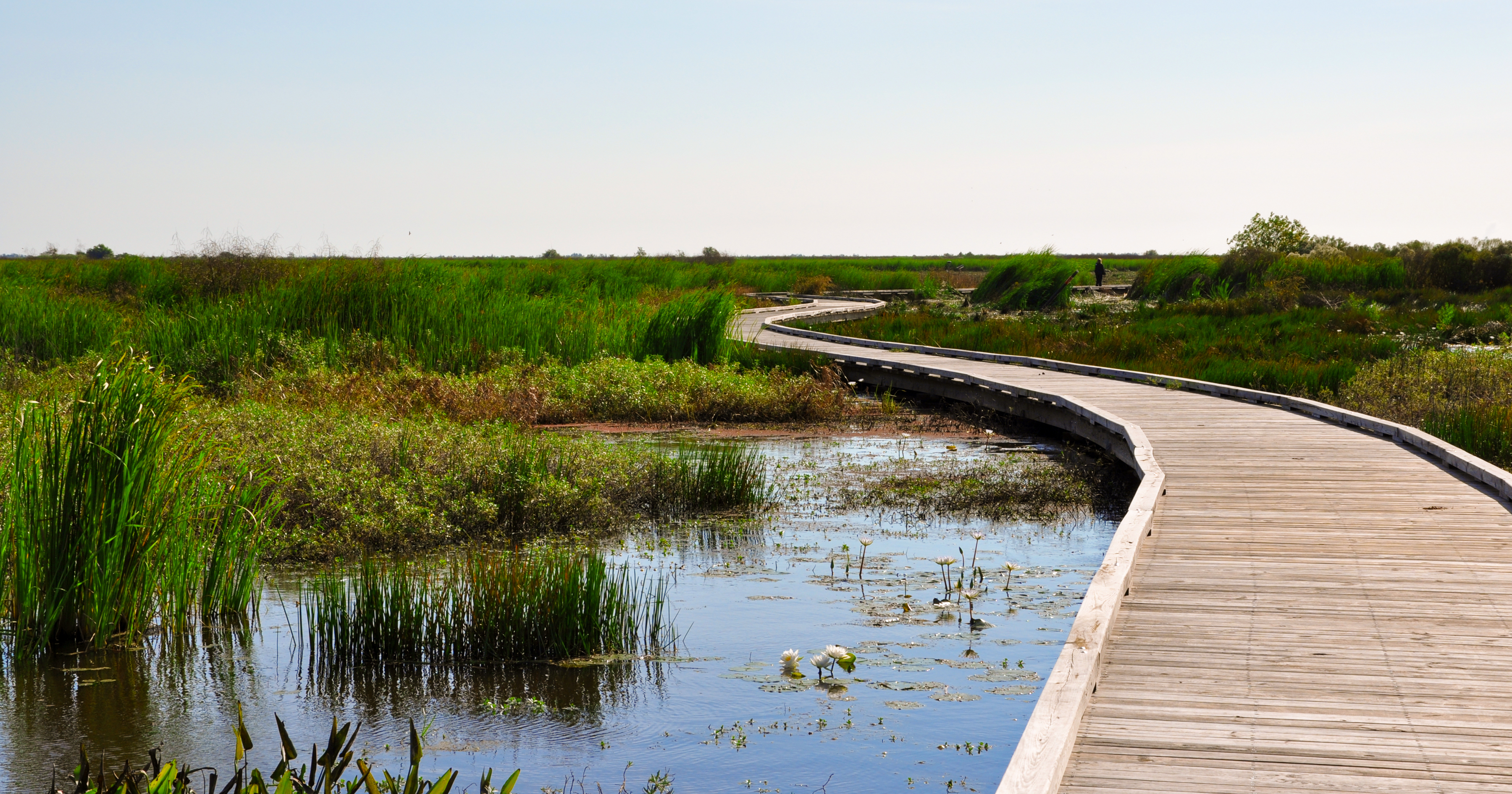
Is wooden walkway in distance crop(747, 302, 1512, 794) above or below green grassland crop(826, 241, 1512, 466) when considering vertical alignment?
below

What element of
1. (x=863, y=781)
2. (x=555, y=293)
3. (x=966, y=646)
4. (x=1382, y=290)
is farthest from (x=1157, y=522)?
(x=1382, y=290)

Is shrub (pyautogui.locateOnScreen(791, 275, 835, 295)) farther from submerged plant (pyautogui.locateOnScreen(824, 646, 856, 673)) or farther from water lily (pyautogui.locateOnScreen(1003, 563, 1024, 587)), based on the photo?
submerged plant (pyautogui.locateOnScreen(824, 646, 856, 673))

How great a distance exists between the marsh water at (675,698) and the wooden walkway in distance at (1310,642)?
78cm

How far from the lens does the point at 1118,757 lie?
362 cm

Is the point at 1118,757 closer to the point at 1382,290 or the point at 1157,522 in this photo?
the point at 1157,522

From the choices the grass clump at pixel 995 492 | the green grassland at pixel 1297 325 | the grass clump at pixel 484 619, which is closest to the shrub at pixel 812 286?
the green grassland at pixel 1297 325

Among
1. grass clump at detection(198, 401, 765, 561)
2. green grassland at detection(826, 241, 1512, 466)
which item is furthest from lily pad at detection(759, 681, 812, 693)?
green grassland at detection(826, 241, 1512, 466)

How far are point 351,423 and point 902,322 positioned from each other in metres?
17.9

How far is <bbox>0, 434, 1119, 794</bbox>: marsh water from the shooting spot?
15.4ft

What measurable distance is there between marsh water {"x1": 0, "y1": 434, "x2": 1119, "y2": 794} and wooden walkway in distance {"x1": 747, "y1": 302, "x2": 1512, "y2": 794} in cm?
78

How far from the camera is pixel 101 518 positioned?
5496mm

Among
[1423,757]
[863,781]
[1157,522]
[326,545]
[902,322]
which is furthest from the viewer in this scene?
[902,322]

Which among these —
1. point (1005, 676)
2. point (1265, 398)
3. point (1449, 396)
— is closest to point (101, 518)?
point (1005, 676)

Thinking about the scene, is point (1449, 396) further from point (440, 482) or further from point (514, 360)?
point (514, 360)
